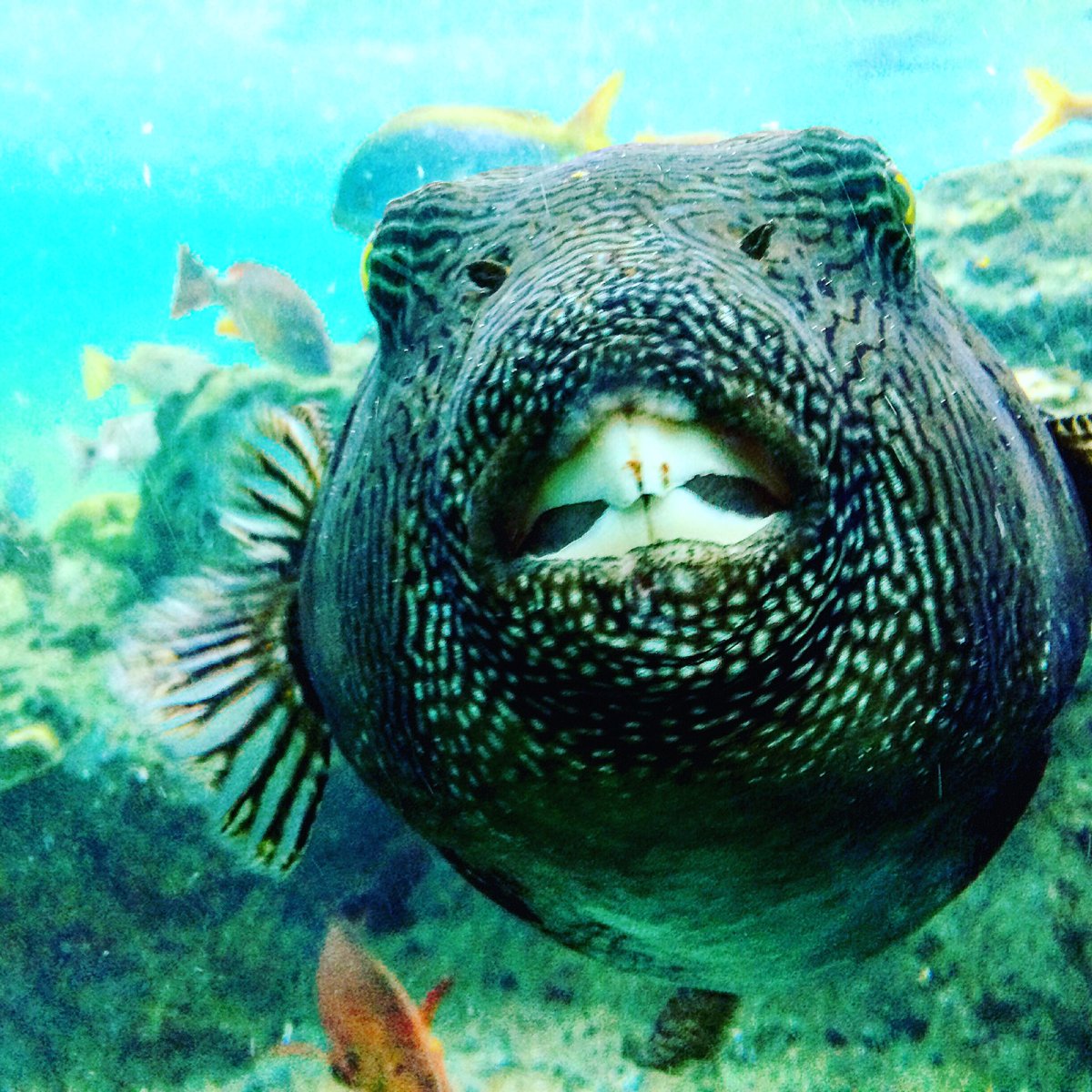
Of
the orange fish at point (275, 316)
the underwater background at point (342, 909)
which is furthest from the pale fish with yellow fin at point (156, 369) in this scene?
the orange fish at point (275, 316)

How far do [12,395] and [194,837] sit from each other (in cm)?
6108

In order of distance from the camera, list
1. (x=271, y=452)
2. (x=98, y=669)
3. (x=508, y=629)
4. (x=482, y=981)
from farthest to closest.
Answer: (x=98, y=669)
(x=482, y=981)
(x=271, y=452)
(x=508, y=629)

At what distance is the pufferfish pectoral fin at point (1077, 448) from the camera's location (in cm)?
290

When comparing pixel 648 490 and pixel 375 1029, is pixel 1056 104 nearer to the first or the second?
pixel 375 1029

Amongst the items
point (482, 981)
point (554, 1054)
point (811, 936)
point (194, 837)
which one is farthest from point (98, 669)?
point (811, 936)

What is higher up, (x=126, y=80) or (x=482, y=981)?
(x=126, y=80)

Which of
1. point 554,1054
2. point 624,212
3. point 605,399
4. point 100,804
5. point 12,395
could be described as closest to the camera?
point 605,399

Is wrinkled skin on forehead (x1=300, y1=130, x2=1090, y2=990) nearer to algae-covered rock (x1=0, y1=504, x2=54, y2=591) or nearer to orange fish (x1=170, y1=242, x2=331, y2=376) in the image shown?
algae-covered rock (x1=0, y1=504, x2=54, y2=591)

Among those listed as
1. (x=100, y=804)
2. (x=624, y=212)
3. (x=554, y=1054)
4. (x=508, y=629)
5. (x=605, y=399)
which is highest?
(x=624, y=212)

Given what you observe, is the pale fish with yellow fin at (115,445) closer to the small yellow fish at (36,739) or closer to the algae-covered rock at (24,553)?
the algae-covered rock at (24,553)

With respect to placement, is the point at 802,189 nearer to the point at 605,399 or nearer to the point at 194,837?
the point at 605,399

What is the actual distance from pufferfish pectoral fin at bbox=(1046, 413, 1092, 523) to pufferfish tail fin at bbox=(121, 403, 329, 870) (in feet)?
8.12

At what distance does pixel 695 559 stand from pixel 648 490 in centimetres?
13

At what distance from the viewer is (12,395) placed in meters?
58.7
